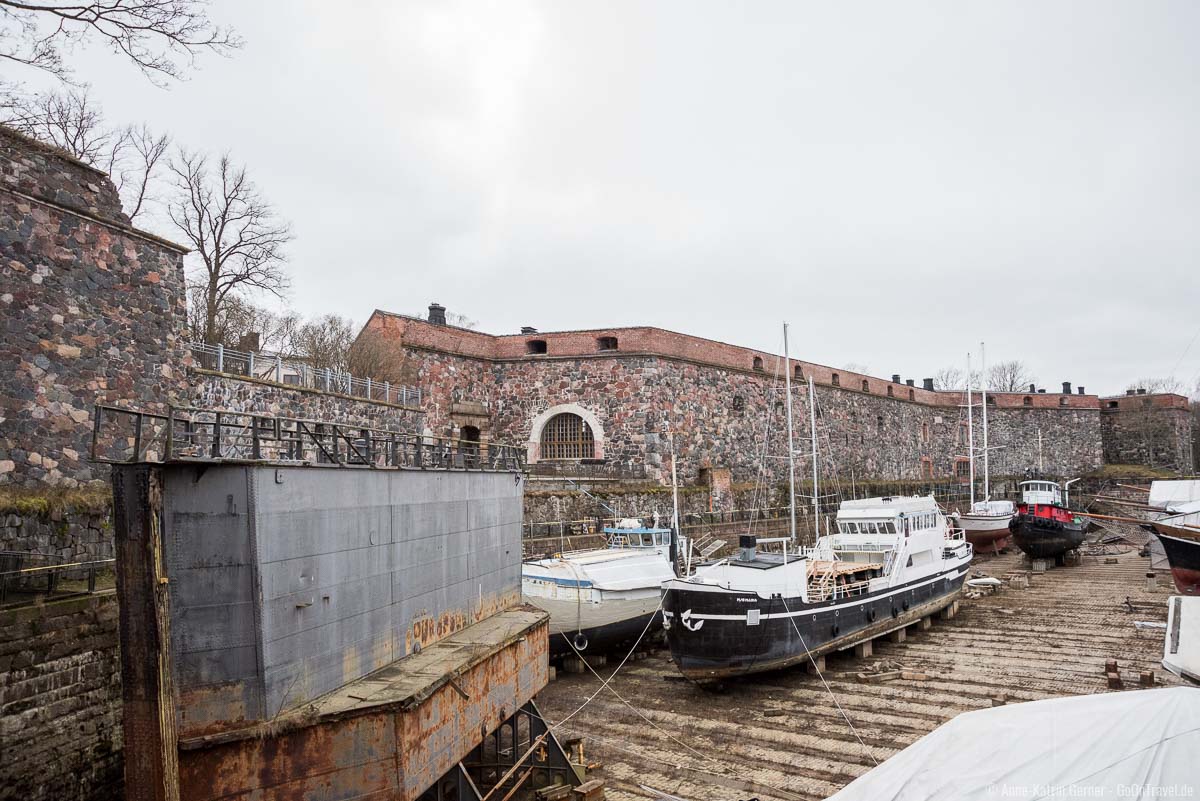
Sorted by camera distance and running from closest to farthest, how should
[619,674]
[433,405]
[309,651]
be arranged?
[309,651] < [619,674] < [433,405]

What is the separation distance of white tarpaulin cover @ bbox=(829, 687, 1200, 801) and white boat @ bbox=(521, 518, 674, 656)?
9.57m

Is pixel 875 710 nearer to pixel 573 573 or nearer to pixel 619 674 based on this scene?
pixel 619 674

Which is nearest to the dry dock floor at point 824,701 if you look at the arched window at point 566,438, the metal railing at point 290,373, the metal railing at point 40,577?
the metal railing at point 40,577

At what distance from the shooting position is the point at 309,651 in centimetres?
635

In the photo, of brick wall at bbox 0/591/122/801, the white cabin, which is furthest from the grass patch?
the white cabin

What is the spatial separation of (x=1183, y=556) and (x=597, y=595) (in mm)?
14965

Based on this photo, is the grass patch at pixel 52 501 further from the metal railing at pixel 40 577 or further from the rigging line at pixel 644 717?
the rigging line at pixel 644 717

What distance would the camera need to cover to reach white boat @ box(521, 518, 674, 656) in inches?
606

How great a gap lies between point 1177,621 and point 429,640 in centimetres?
1050

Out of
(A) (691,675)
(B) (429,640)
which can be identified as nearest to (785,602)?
(A) (691,675)

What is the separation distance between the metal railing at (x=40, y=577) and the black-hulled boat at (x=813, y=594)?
29.5 ft

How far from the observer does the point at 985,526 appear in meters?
33.5

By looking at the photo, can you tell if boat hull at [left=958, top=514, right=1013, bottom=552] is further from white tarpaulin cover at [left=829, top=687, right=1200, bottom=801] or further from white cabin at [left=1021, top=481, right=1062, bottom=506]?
white tarpaulin cover at [left=829, top=687, right=1200, bottom=801]

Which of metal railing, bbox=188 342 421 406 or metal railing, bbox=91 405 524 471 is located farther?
metal railing, bbox=188 342 421 406
